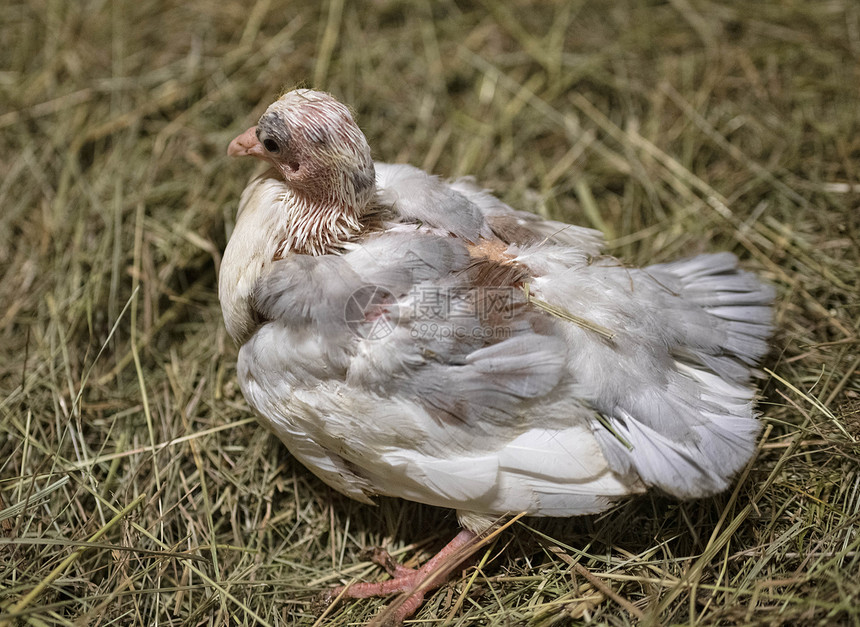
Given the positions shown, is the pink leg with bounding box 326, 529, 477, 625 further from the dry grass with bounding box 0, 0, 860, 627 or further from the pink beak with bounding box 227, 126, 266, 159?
the pink beak with bounding box 227, 126, 266, 159

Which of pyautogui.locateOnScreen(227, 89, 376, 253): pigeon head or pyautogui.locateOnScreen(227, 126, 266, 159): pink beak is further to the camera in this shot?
pyautogui.locateOnScreen(227, 126, 266, 159): pink beak

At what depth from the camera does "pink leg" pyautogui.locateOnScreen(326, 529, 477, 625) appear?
6.84 ft

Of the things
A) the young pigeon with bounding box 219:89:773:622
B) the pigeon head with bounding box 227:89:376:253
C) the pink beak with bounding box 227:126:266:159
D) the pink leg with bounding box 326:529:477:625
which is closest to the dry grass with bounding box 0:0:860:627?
the pink leg with bounding box 326:529:477:625

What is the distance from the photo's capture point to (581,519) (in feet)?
7.44

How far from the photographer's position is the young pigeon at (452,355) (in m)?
1.83

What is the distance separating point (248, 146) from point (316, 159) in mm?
298

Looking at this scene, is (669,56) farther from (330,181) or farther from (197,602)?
(197,602)

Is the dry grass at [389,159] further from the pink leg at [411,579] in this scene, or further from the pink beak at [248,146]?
the pink beak at [248,146]

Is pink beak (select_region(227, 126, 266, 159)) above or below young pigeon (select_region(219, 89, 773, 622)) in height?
above

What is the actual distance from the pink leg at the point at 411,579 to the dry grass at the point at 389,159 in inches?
2.3

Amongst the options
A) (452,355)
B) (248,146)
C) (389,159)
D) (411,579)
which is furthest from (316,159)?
(411,579)

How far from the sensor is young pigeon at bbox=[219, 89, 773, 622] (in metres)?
1.83

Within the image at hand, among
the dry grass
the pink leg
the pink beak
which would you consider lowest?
the pink leg

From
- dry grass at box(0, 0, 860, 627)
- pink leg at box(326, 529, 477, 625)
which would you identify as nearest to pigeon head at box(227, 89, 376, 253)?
→ dry grass at box(0, 0, 860, 627)
